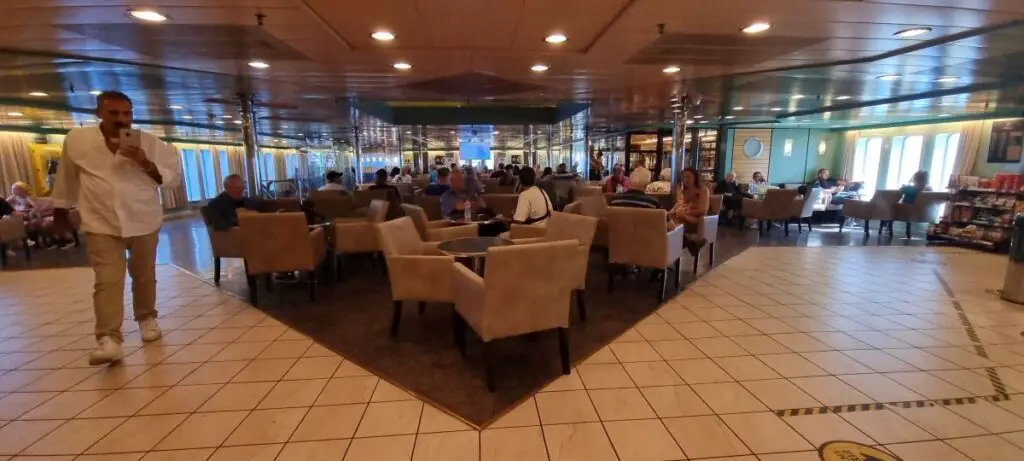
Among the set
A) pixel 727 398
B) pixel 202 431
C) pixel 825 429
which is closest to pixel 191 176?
pixel 202 431

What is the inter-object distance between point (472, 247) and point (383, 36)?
202cm

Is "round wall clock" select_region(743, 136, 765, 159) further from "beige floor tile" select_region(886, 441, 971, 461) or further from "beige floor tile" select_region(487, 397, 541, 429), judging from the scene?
"beige floor tile" select_region(487, 397, 541, 429)

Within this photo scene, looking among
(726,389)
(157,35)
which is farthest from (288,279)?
(726,389)

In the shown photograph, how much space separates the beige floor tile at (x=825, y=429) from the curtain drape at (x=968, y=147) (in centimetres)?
1112

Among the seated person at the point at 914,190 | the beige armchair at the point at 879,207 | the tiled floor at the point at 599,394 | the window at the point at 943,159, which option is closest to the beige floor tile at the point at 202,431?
the tiled floor at the point at 599,394

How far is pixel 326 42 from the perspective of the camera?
3895 mm

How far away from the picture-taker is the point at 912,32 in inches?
142

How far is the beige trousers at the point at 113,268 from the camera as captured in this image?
279cm

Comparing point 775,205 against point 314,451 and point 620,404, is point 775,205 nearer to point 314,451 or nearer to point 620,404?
point 620,404

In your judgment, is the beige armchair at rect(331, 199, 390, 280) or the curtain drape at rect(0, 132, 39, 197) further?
the curtain drape at rect(0, 132, 39, 197)

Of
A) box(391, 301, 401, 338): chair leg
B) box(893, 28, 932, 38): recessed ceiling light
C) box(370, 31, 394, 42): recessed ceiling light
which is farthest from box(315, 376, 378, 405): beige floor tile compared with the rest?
box(893, 28, 932, 38): recessed ceiling light

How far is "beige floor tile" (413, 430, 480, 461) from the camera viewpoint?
78.9 inches

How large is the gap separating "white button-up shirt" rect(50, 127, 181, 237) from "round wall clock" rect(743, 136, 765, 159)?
50.3 feet

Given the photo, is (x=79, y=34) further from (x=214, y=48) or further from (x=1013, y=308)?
(x=1013, y=308)
